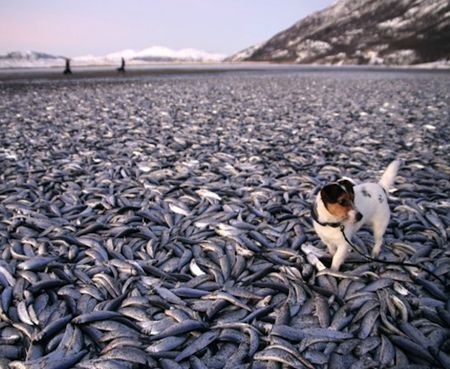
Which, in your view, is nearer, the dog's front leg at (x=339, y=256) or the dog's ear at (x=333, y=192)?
the dog's ear at (x=333, y=192)

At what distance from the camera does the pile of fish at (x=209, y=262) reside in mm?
3566

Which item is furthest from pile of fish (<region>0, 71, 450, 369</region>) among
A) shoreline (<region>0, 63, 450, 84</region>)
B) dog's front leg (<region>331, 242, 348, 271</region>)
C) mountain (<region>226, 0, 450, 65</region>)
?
mountain (<region>226, 0, 450, 65</region>)

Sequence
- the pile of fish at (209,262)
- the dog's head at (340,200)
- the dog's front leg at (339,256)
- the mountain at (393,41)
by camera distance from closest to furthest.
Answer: the pile of fish at (209,262) < the dog's head at (340,200) < the dog's front leg at (339,256) < the mountain at (393,41)

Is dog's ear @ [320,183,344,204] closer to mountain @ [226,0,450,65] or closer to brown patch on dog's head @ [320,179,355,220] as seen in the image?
brown patch on dog's head @ [320,179,355,220]

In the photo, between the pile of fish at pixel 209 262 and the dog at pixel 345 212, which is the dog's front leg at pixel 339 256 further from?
the pile of fish at pixel 209 262

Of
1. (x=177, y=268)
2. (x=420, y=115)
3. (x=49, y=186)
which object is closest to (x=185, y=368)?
(x=177, y=268)

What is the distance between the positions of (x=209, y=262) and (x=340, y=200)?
198 cm

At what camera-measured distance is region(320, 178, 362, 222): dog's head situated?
3.86 meters

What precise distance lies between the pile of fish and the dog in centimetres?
37

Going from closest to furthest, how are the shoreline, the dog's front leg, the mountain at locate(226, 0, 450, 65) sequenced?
the dog's front leg < the shoreline < the mountain at locate(226, 0, 450, 65)

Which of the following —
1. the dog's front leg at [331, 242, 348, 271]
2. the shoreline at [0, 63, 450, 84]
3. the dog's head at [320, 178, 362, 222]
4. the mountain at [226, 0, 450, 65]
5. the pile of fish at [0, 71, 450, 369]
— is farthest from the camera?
the mountain at [226, 0, 450, 65]

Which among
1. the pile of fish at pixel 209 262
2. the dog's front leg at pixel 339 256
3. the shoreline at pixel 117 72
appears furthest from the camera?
the shoreline at pixel 117 72

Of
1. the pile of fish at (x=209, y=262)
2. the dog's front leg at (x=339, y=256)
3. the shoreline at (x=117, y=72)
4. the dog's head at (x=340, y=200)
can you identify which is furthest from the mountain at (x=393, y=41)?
the dog's head at (x=340, y=200)

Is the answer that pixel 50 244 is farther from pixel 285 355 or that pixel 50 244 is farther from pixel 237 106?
pixel 237 106
